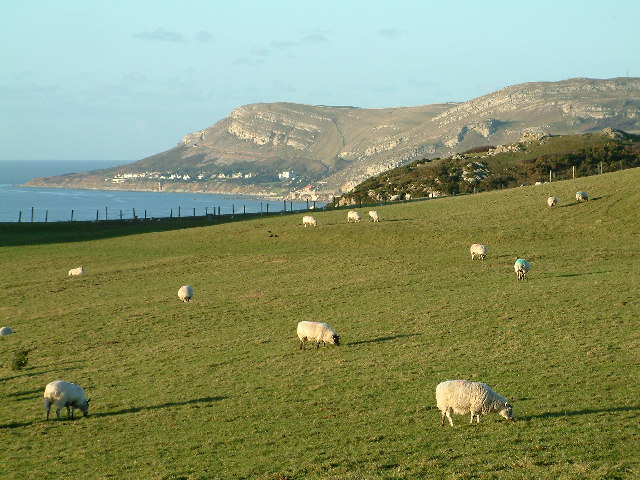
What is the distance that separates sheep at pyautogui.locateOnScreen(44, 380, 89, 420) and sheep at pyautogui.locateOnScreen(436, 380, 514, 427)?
11.6 meters

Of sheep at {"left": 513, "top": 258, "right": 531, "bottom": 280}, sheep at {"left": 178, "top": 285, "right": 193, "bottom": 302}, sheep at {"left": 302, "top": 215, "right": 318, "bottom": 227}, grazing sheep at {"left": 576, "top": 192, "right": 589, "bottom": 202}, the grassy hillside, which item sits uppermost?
the grassy hillside

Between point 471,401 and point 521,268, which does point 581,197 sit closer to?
point 521,268

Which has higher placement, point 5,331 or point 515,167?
point 515,167

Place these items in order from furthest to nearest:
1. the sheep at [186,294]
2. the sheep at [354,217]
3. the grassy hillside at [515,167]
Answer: the grassy hillside at [515,167] < the sheep at [354,217] < the sheep at [186,294]

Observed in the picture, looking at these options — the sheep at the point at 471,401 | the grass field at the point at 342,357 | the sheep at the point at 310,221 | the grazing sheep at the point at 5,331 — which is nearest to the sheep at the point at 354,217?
the sheep at the point at 310,221

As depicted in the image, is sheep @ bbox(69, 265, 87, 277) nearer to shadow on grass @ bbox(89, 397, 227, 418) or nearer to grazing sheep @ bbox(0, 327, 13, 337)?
grazing sheep @ bbox(0, 327, 13, 337)

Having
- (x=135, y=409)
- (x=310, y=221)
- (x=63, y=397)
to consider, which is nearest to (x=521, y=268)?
(x=135, y=409)

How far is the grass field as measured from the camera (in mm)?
17297

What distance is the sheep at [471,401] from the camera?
60.3ft

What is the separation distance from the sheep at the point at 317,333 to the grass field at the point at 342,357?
53cm

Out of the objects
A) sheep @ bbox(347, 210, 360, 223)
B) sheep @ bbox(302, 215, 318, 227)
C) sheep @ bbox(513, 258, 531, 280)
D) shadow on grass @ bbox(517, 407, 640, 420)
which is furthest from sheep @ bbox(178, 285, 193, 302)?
sheep @ bbox(347, 210, 360, 223)

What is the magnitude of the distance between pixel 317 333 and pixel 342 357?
2.20m

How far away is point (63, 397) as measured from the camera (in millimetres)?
22922

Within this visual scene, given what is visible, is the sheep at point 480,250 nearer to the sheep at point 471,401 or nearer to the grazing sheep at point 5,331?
the grazing sheep at point 5,331
